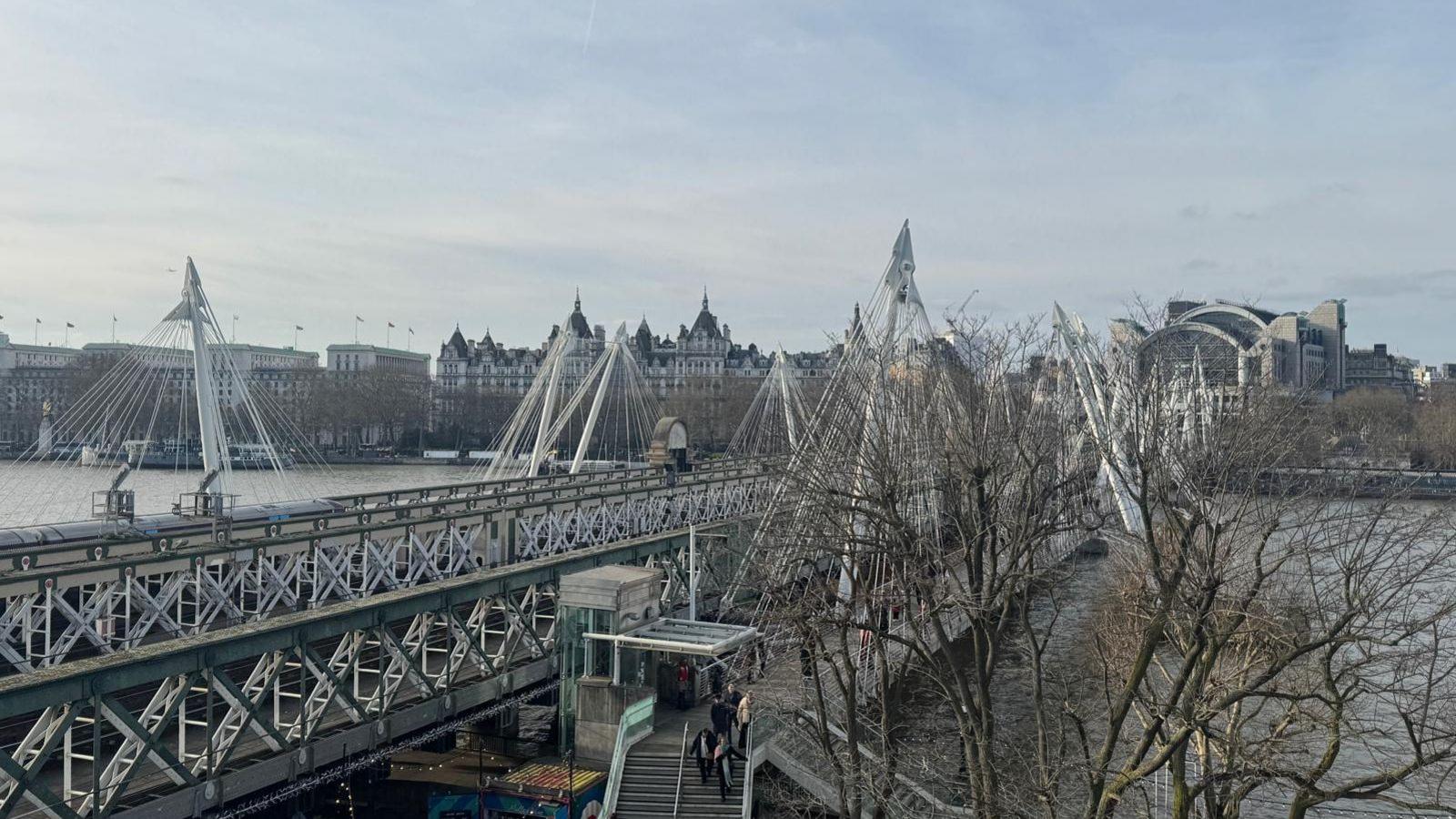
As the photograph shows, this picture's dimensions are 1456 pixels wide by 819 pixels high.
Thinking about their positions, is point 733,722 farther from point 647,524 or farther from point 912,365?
point 647,524

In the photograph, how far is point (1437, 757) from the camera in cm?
913

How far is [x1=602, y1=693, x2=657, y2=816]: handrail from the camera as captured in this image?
1583 cm

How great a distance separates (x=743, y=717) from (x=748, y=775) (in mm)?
820

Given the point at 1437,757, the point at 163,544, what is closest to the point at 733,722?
the point at 1437,757

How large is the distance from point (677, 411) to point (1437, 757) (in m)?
98.2

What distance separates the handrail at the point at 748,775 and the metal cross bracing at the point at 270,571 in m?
9.29

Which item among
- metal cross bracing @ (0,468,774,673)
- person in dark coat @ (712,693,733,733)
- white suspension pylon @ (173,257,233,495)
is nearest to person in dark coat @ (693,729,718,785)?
person in dark coat @ (712,693,733,733)

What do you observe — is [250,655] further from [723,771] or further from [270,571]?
[270,571]

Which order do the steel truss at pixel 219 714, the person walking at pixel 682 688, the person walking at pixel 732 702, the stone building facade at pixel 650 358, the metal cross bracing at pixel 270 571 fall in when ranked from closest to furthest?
the steel truss at pixel 219 714, the person walking at pixel 732 702, the metal cross bracing at pixel 270 571, the person walking at pixel 682 688, the stone building facade at pixel 650 358

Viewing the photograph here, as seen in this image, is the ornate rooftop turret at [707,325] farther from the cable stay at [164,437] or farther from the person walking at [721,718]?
the person walking at [721,718]

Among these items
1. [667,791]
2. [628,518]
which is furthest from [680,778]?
[628,518]

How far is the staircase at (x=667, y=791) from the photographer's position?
15688 mm

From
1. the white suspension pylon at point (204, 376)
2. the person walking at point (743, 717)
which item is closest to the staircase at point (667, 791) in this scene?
the person walking at point (743, 717)

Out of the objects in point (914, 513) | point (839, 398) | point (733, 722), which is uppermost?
point (839, 398)
